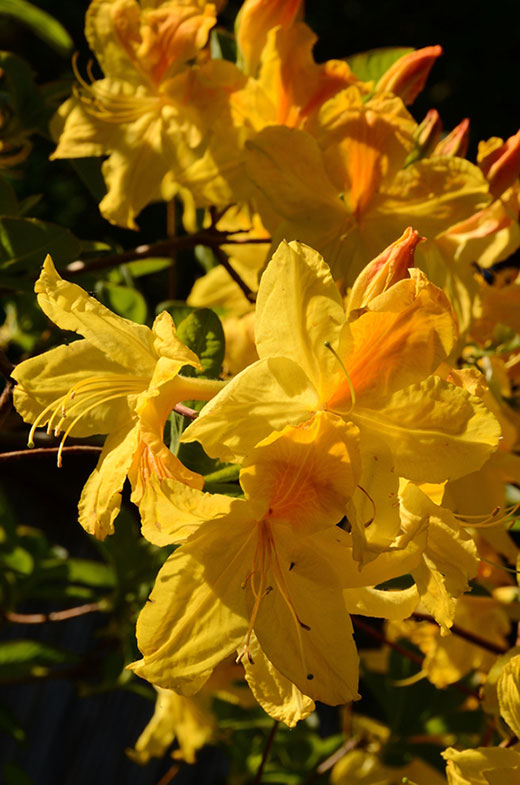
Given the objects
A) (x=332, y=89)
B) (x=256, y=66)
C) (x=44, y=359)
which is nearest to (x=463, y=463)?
(x=44, y=359)

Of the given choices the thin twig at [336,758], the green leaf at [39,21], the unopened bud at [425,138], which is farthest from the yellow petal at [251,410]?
the thin twig at [336,758]

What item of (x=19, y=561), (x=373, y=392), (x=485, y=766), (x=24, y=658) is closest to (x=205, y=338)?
(x=373, y=392)

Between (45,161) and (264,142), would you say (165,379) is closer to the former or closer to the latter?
(264,142)

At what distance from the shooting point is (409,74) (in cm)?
97

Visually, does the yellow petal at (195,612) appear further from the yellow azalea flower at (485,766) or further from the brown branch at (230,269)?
the brown branch at (230,269)

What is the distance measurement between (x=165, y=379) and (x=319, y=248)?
34 cm

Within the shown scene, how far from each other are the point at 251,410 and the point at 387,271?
14 cm

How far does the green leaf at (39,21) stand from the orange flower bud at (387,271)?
0.70 metres

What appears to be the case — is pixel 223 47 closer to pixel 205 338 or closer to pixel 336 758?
pixel 205 338

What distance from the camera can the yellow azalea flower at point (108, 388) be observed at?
2.13 ft

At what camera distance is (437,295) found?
2.05ft

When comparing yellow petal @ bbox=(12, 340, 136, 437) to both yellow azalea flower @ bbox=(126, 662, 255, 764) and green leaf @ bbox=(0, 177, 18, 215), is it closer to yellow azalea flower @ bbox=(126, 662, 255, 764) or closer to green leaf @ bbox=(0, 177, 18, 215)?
green leaf @ bbox=(0, 177, 18, 215)

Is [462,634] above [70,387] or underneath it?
underneath

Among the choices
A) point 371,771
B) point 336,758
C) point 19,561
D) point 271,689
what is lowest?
point 336,758
